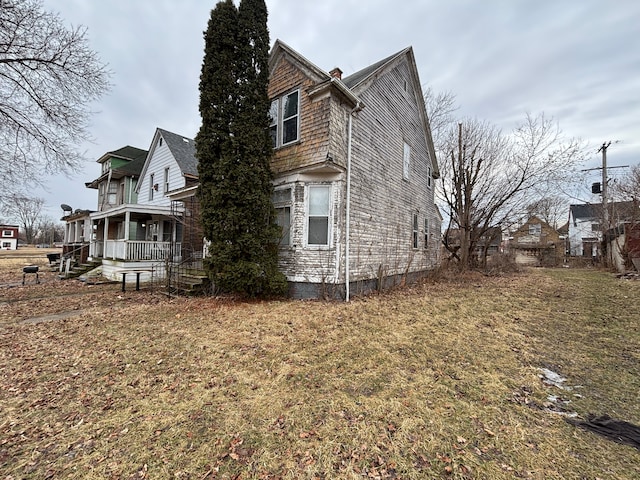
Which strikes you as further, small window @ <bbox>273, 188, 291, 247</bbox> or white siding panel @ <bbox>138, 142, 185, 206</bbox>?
white siding panel @ <bbox>138, 142, 185, 206</bbox>

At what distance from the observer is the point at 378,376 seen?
3760 mm

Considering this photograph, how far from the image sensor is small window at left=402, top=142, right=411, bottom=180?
40.0 feet

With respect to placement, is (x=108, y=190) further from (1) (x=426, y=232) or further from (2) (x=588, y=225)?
(2) (x=588, y=225)

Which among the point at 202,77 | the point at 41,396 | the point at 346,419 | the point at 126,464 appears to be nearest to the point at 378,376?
the point at 346,419

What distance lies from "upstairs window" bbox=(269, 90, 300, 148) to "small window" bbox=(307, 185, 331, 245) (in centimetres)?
192

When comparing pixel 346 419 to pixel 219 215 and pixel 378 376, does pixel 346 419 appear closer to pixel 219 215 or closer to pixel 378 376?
pixel 378 376

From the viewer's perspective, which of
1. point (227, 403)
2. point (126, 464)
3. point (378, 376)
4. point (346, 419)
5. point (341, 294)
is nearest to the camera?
point (126, 464)

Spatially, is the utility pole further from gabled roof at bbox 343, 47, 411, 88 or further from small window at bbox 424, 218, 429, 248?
gabled roof at bbox 343, 47, 411, 88

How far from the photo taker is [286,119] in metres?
9.27

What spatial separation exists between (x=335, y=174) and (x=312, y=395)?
6.33 m

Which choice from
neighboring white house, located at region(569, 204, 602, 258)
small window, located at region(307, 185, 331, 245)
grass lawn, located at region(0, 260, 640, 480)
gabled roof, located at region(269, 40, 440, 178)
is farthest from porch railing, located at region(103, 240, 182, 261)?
neighboring white house, located at region(569, 204, 602, 258)

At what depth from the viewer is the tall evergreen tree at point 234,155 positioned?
297 inches

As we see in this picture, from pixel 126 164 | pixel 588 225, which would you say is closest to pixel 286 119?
pixel 126 164

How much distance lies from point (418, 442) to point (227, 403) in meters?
2.06
